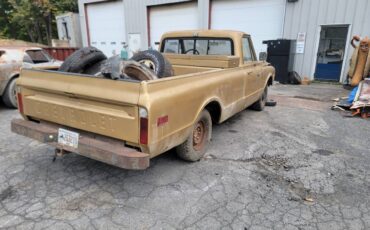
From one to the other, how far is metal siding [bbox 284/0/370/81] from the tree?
2037cm

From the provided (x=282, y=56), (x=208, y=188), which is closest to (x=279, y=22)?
(x=282, y=56)

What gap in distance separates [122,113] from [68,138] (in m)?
0.78

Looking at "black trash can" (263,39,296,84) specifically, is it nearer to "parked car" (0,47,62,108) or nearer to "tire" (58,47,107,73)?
"parked car" (0,47,62,108)

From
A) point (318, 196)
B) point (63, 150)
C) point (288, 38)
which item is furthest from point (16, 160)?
point (288, 38)

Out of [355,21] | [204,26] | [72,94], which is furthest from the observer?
[204,26]

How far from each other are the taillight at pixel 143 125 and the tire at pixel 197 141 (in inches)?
39.6

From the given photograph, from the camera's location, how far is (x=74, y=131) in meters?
2.94

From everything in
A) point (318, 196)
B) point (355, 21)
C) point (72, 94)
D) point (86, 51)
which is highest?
point (355, 21)

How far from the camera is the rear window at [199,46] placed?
4.82 meters

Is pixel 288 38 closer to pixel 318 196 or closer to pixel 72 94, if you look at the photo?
pixel 318 196

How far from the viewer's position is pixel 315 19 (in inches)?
414

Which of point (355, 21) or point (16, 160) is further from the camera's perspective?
point (355, 21)

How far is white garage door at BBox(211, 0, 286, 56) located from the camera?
11.4 m

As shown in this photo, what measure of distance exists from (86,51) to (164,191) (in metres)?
2.15
